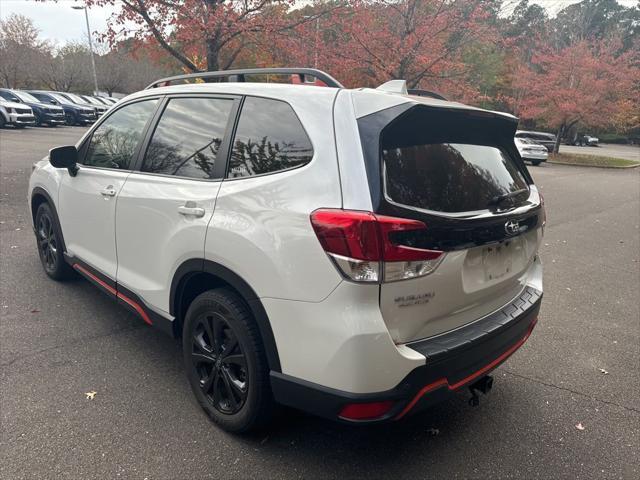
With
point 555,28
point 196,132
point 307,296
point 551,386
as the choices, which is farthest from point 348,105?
point 555,28

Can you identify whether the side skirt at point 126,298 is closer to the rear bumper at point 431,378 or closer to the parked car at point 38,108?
the rear bumper at point 431,378

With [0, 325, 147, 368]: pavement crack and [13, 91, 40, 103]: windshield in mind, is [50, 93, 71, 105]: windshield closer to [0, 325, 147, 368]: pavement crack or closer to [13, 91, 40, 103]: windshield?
[13, 91, 40, 103]: windshield

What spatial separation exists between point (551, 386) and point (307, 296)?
2.16 metres

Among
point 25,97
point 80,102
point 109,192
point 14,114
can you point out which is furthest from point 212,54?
point 80,102

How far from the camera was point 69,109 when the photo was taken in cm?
2673

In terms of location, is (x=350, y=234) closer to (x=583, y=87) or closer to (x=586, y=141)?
(x=583, y=87)

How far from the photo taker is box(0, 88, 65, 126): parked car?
76.8 feet

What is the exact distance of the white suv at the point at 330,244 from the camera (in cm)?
189

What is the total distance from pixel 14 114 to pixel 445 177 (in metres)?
24.5

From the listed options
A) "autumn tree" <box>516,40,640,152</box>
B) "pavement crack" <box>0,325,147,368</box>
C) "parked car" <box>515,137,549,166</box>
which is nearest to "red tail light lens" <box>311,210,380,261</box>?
"pavement crack" <box>0,325,147,368</box>

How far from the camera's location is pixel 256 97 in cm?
244

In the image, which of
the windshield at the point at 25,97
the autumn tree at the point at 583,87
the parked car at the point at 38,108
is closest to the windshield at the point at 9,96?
the parked car at the point at 38,108

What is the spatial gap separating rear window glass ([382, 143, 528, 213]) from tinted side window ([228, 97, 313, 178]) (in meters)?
0.41

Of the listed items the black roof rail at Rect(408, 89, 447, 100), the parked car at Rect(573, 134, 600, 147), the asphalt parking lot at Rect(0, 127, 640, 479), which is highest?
the black roof rail at Rect(408, 89, 447, 100)
